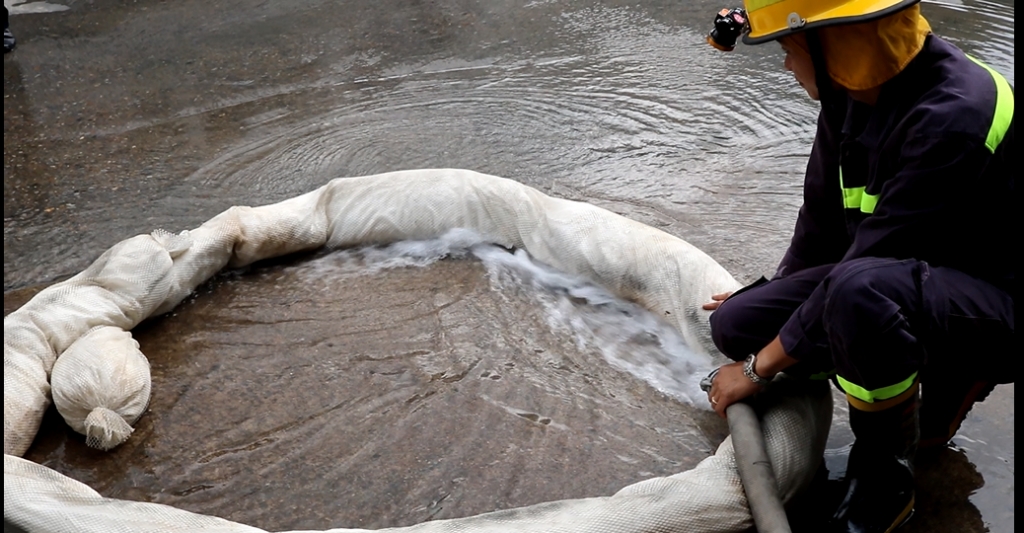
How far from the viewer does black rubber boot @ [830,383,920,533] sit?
2.01 m

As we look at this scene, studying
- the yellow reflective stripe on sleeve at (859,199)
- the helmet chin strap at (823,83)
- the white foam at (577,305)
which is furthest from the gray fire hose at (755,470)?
the helmet chin strap at (823,83)

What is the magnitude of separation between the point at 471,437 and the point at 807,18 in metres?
1.30

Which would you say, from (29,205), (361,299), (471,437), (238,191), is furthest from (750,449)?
(29,205)

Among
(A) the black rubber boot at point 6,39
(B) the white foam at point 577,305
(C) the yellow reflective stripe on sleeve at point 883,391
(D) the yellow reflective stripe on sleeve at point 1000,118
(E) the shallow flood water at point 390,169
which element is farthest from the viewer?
(A) the black rubber boot at point 6,39

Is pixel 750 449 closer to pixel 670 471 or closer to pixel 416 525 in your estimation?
pixel 670 471

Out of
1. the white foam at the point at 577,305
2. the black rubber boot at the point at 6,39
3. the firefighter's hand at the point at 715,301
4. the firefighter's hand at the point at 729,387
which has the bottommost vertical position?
the white foam at the point at 577,305

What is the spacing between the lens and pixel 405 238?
3.29 metres

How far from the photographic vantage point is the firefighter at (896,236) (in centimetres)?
183

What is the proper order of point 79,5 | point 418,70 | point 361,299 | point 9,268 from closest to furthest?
point 361,299, point 9,268, point 418,70, point 79,5

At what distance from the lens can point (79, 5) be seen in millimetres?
6316

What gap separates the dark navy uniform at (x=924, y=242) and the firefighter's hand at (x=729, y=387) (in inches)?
6.6

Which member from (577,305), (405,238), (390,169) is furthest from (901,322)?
(390,169)

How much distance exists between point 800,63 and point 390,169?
225 centimetres

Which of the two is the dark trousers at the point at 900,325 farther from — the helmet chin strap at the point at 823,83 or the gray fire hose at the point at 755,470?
the helmet chin strap at the point at 823,83
